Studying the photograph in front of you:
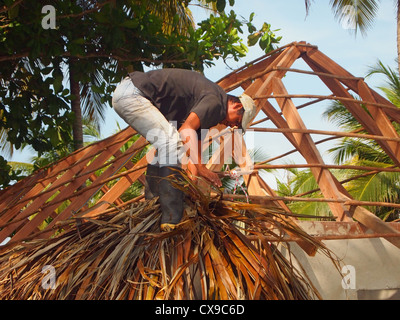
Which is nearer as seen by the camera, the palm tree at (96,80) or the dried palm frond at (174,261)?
the dried palm frond at (174,261)

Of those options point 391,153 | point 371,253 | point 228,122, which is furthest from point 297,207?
point 228,122

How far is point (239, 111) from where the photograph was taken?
3.41 metres

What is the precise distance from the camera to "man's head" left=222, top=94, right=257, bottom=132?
3393 mm

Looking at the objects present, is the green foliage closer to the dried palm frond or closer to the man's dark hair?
the man's dark hair

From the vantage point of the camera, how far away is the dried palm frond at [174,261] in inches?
97.1

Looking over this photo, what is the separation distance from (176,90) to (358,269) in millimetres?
1970

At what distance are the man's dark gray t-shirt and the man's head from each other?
9 cm

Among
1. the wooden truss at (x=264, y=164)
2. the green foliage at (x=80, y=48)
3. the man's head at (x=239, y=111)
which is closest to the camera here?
the man's head at (x=239, y=111)

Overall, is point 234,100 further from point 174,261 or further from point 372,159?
point 372,159

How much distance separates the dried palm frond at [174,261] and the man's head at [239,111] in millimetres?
651

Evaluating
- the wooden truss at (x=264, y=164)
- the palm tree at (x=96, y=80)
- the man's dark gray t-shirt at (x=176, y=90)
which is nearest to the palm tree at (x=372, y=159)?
the palm tree at (x=96, y=80)

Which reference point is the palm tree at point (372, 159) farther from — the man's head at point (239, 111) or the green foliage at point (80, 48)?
the man's head at point (239, 111)

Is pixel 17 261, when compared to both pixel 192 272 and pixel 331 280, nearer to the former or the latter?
pixel 192 272

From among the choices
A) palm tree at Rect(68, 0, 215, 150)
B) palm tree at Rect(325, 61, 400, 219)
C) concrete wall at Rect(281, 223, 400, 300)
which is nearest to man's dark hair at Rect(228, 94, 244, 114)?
concrete wall at Rect(281, 223, 400, 300)
